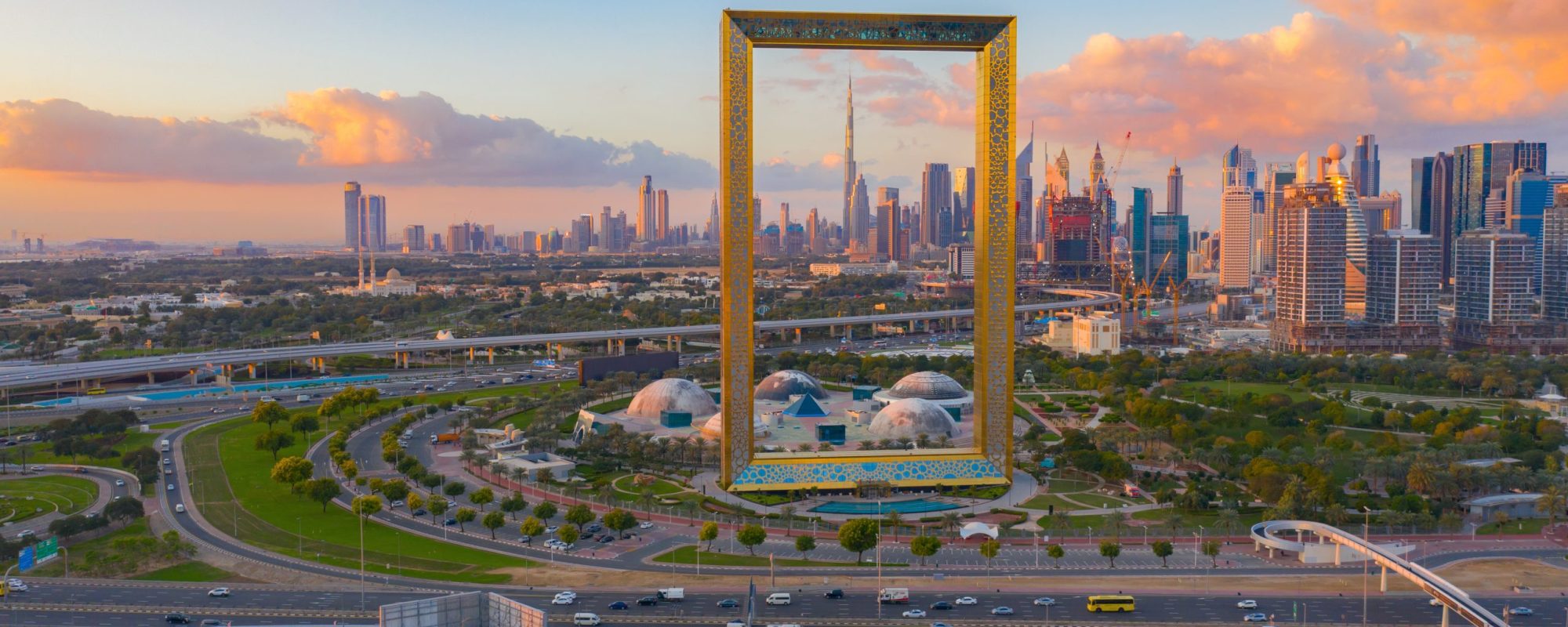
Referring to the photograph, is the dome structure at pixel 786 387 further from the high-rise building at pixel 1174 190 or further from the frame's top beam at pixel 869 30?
the high-rise building at pixel 1174 190

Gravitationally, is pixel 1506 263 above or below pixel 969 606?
above

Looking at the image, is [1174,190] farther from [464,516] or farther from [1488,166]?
[464,516]

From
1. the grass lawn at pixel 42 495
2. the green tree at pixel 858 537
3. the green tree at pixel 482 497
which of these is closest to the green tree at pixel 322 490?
the green tree at pixel 482 497

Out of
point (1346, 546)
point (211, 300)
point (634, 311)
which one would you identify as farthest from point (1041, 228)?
point (1346, 546)

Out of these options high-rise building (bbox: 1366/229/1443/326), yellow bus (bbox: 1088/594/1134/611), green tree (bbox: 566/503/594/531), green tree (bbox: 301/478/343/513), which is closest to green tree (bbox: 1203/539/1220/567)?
yellow bus (bbox: 1088/594/1134/611)

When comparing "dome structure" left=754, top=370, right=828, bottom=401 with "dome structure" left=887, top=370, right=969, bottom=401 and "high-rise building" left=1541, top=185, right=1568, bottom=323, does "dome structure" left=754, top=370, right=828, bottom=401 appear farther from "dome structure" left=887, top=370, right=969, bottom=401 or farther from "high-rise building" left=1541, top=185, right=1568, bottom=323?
"high-rise building" left=1541, top=185, right=1568, bottom=323

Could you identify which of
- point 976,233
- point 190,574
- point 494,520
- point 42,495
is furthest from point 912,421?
point 42,495

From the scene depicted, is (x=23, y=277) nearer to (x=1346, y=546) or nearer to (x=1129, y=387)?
(x=1129, y=387)
